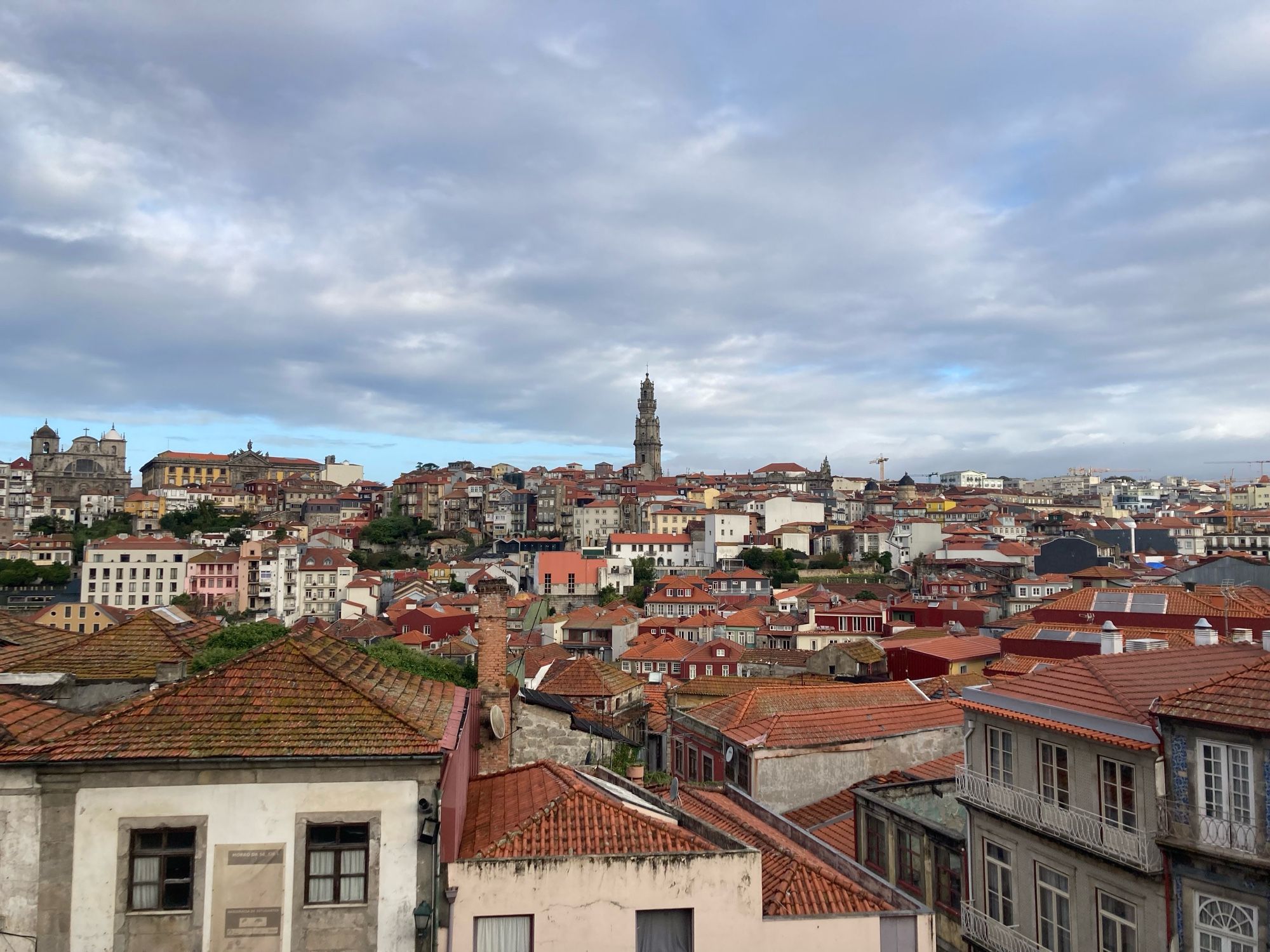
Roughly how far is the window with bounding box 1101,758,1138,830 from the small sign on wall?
945 cm

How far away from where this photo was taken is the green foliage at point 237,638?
30.9 meters

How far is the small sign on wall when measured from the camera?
8539mm

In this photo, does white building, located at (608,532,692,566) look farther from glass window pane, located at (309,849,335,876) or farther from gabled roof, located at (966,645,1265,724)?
glass window pane, located at (309,849,335,876)

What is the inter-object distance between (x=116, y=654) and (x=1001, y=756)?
12754 mm

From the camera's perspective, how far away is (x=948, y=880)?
46.5 ft

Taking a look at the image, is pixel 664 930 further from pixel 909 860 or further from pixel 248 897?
pixel 909 860

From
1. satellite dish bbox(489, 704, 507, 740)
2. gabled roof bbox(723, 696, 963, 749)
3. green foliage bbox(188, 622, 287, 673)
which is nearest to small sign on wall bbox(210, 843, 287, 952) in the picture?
satellite dish bbox(489, 704, 507, 740)

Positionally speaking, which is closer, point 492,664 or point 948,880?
point 948,880

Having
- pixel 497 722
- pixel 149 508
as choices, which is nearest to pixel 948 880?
pixel 497 722

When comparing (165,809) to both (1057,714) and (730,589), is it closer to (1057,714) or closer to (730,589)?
(1057,714)

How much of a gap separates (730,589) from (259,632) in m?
52.5

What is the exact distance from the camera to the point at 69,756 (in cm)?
846

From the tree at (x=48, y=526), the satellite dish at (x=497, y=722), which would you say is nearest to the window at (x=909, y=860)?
the satellite dish at (x=497, y=722)

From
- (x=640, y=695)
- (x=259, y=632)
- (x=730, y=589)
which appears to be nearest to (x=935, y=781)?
(x=640, y=695)
